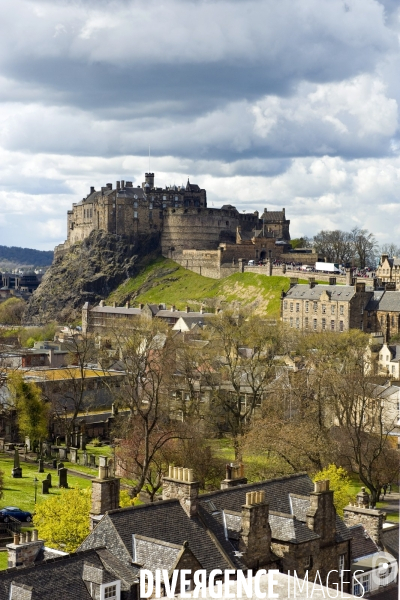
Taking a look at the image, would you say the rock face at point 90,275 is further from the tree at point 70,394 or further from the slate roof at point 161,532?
the slate roof at point 161,532

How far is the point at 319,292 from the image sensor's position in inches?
4422

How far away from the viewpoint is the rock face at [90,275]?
163000 millimetres

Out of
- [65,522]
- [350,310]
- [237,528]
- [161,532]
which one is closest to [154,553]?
[161,532]

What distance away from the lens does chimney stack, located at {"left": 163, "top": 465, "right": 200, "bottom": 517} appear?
2566 cm

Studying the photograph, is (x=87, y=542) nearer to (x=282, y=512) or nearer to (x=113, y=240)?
(x=282, y=512)

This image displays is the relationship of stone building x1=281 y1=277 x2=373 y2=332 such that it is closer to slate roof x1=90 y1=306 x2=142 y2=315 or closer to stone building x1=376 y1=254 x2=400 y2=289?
stone building x1=376 y1=254 x2=400 y2=289

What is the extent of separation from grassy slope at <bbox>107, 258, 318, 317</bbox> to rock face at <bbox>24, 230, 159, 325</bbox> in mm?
3065

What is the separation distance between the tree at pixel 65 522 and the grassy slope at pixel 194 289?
85227 mm

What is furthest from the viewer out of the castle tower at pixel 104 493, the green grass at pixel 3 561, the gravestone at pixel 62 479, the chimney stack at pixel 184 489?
the gravestone at pixel 62 479

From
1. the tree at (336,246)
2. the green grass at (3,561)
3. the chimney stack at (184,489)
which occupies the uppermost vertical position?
the tree at (336,246)

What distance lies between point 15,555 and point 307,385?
37.1 meters

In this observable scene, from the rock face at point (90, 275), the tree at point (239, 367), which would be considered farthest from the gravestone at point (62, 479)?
the rock face at point (90, 275)

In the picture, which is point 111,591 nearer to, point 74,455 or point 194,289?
point 74,455

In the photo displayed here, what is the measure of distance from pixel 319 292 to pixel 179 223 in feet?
191
